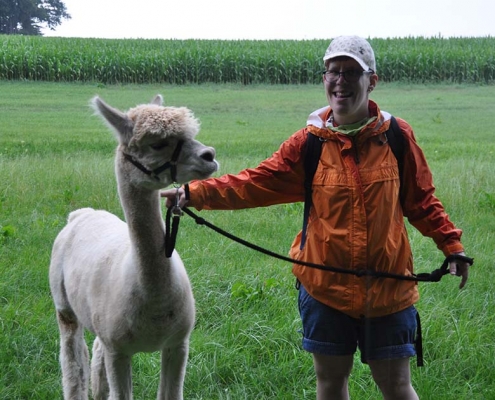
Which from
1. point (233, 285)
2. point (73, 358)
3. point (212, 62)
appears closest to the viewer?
point (73, 358)

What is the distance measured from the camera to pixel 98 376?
371 centimetres

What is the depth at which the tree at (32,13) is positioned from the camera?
14531 mm

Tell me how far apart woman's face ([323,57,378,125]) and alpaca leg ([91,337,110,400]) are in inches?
74.2

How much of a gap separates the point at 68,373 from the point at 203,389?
2.36 ft

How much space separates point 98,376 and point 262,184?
150 centimetres

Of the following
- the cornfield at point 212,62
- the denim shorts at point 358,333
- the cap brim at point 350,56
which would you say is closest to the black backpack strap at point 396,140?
the cap brim at point 350,56

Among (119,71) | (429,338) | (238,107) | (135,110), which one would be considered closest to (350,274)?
(135,110)

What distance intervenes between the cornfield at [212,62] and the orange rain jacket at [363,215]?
17.4 m

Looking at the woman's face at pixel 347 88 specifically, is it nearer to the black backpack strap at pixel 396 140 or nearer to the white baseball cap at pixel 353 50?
the white baseball cap at pixel 353 50

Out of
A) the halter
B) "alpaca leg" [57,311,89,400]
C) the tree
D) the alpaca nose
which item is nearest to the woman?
the halter

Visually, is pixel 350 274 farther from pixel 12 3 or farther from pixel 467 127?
pixel 12 3

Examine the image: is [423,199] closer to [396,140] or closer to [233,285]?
[396,140]

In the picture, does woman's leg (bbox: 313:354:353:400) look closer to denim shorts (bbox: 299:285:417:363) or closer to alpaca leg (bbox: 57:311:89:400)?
denim shorts (bbox: 299:285:417:363)

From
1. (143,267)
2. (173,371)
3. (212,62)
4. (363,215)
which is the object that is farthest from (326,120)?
(212,62)
